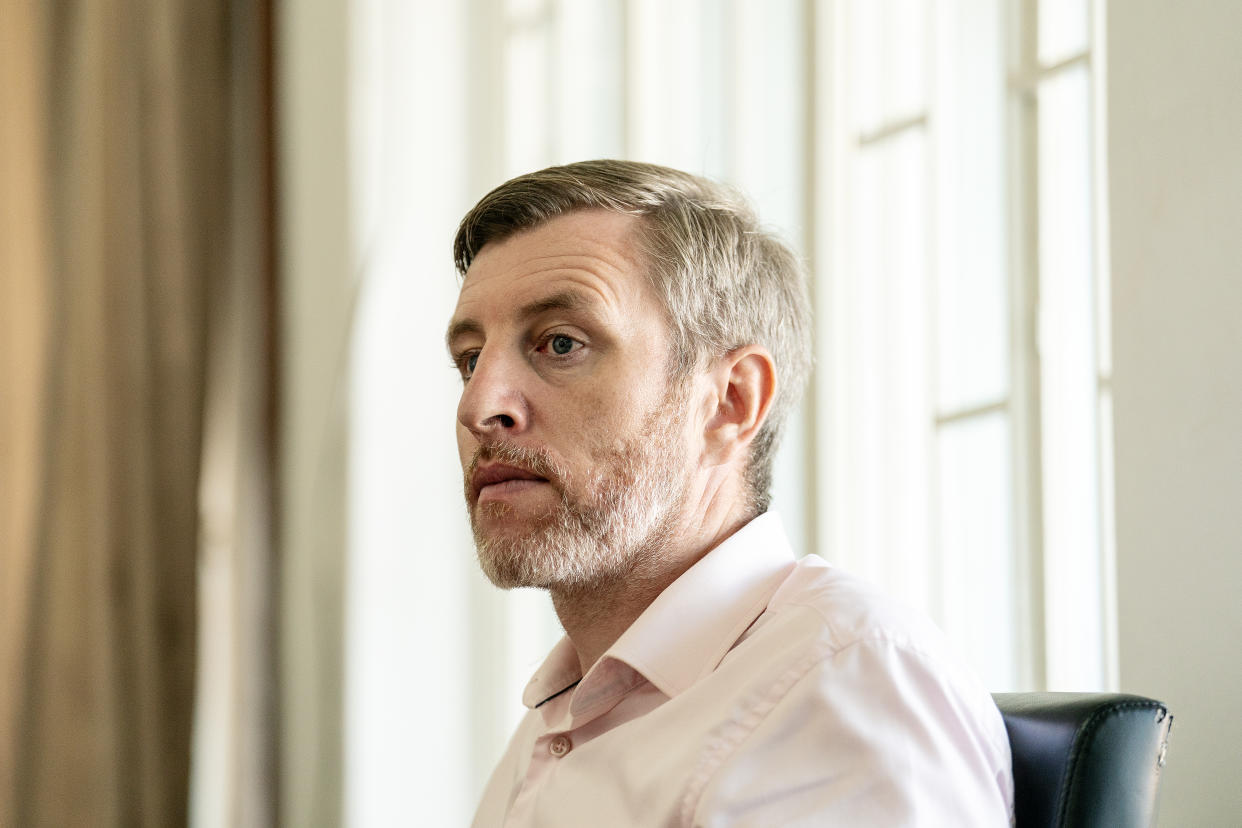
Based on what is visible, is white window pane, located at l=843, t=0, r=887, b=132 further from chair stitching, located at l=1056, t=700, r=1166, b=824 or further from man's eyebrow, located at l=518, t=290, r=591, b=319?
chair stitching, located at l=1056, t=700, r=1166, b=824

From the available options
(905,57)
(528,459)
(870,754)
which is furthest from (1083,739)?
(905,57)

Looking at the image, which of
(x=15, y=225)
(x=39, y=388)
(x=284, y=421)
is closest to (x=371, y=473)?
(x=284, y=421)

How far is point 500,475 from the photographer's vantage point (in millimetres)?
1387

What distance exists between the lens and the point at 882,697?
38.7 inches

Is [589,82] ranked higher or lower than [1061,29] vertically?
higher

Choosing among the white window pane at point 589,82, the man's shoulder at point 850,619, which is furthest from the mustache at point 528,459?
the white window pane at point 589,82

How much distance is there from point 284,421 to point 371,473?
0.29m

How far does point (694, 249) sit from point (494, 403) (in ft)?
1.06

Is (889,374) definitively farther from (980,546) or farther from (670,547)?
(670,547)

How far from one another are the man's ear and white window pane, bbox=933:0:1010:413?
37 cm

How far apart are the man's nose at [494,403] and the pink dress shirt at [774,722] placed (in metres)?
0.27

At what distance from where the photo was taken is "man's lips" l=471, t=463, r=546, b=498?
1378 millimetres

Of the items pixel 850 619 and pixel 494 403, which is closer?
pixel 850 619

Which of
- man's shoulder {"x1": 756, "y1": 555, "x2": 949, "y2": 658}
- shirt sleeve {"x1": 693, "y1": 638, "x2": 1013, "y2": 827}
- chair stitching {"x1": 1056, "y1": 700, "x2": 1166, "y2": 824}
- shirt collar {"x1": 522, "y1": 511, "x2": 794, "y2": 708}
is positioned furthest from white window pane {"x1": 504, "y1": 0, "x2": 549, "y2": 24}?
chair stitching {"x1": 1056, "y1": 700, "x2": 1166, "y2": 824}
